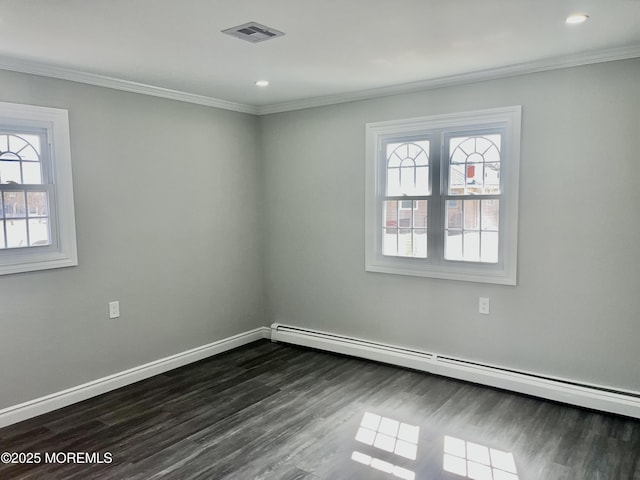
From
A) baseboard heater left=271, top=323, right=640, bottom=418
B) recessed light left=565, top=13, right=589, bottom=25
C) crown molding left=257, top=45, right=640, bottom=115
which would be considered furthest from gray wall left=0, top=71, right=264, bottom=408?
recessed light left=565, top=13, right=589, bottom=25

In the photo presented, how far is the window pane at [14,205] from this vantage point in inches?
127

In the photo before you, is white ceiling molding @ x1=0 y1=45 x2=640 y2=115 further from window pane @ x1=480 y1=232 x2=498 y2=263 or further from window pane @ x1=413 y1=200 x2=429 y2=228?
window pane @ x1=480 y1=232 x2=498 y2=263

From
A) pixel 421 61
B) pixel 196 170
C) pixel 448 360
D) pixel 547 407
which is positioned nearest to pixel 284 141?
pixel 196 170

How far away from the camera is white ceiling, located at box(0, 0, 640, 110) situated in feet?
7.66

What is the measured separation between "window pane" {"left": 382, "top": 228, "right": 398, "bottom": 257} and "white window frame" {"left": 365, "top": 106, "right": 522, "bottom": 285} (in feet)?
0.12

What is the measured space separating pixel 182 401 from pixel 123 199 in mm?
1639

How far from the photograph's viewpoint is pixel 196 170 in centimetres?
440

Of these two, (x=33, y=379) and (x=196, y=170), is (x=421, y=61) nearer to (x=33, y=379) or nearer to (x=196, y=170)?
(x=196, y=170)

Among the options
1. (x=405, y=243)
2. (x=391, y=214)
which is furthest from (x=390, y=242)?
(x=391, y=214)

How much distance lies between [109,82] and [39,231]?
1226 millimetres

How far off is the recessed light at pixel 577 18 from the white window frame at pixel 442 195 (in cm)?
98

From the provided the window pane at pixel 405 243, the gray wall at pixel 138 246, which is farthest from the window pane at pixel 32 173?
the window pane at pixel 405 243

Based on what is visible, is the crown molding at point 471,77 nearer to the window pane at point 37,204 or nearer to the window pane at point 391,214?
the window pane at point 391,214

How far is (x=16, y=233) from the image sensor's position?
10.8 ft
